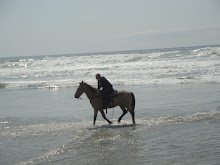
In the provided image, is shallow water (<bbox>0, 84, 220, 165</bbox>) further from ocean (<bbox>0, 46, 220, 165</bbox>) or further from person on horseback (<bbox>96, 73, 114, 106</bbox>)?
person on horseback (<bbox>96, 73, 114, 106</bbox>)

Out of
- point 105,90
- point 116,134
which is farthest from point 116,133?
point 105,90

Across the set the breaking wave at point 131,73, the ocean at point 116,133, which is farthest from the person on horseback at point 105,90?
the breaking wave at point 131,73

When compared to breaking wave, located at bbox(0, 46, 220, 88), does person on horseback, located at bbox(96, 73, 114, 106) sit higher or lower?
higher

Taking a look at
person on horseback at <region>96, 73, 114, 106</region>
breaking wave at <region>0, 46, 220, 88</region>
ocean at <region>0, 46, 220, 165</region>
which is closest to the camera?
ocean at <region>0, 46, 220, 165</region>

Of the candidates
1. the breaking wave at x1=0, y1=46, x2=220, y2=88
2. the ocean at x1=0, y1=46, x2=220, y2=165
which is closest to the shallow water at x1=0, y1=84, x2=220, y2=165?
the ocean at x1=0, y1=46, x2=220, y2=165

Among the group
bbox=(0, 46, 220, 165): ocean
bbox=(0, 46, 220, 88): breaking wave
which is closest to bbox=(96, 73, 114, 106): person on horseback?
bbox=(0, 46, 220, 165): ocean

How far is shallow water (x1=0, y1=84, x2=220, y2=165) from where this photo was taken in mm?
7426

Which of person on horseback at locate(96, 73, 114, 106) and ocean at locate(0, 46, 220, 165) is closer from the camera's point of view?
ocean at locate(0, 46, 220, 165)

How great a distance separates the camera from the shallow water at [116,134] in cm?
743

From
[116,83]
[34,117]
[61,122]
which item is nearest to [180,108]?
[61,122]

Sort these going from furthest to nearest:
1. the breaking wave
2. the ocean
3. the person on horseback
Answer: the breaking wave, the person on horseback, the ocean

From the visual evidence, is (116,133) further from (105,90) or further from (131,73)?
(131,73)

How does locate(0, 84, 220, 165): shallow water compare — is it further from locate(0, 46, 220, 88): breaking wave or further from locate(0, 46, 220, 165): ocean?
locate(0, 46, 220, 88): breaking wave

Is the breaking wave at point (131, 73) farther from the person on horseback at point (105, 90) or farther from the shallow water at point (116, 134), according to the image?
the person on horseback at point (105, 90)
